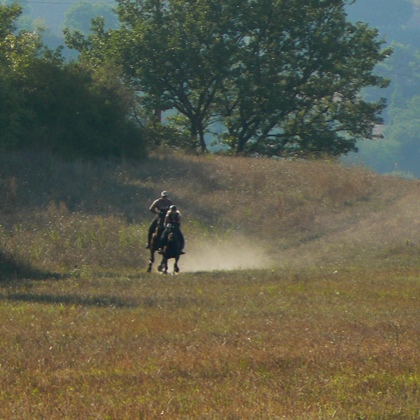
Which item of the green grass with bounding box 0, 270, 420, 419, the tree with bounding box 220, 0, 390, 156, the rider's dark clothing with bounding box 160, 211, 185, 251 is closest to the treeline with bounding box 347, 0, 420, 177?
the tree with bounding box 220, 0, 390, 156

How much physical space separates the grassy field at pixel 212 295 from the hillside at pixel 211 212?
0.09 metres

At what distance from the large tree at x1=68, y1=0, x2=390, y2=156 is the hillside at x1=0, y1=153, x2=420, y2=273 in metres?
6.58

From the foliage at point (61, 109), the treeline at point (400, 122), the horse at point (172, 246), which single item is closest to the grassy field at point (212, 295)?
the foliage at point (61, 109)

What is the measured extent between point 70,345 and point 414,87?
5699 inches

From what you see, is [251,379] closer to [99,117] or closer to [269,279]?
[269,279]

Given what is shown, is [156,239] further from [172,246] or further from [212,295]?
[212,295]

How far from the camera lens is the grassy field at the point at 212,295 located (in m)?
8.91

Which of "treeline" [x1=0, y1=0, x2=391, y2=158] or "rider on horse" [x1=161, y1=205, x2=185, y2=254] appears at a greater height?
"treeline" [x1=0, y1=0, x2=391, y2=158]

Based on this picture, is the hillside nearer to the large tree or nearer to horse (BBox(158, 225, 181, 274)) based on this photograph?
horse (BBox(158, 225, 181, 274))

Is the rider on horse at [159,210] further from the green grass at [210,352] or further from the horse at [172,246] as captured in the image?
the green grass at [210,352]

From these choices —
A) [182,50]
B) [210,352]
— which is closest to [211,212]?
[182,50]

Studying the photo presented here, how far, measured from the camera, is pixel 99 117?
39438 mm

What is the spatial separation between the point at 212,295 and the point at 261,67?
32335mm

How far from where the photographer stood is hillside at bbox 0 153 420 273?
2870 centimetres
